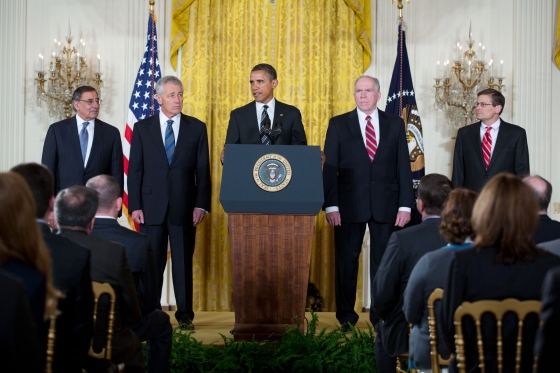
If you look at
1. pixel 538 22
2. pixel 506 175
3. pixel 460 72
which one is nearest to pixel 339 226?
pixel 460 72

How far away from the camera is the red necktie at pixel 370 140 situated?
17.8ft

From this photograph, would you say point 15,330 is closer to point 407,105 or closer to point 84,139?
point 84,139

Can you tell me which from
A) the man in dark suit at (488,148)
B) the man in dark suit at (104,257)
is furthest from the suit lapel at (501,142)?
the man in dark suit at (104,257)

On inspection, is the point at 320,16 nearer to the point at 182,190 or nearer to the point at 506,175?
the point at 182,190

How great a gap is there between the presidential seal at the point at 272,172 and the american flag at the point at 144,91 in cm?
216

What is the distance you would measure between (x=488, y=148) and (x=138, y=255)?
3.54m

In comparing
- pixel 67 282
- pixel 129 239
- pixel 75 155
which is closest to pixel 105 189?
pixel 129 239

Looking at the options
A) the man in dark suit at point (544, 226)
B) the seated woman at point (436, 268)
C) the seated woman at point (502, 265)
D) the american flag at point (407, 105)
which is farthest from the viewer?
the american flag at point (407, 105)

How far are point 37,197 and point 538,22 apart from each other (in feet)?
19.9

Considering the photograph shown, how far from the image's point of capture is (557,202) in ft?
23.6

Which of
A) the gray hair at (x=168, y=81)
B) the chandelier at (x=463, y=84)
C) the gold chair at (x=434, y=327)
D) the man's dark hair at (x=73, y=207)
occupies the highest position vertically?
the chandelier at (x=463, y=84)

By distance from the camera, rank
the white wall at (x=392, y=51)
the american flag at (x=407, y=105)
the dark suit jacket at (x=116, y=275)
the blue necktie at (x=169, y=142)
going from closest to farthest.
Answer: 1. the dark suit jacket at (x=116, y=275)
2. the blue necktie at (x=169, y=142)
3. the american flag at (x=407, y=105)
4. the white wall at (x=392, y=51)

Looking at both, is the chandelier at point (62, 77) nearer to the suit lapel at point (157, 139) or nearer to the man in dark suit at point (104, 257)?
the suit lapel at point (157, 139)

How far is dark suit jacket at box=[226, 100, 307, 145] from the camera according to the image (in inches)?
210
